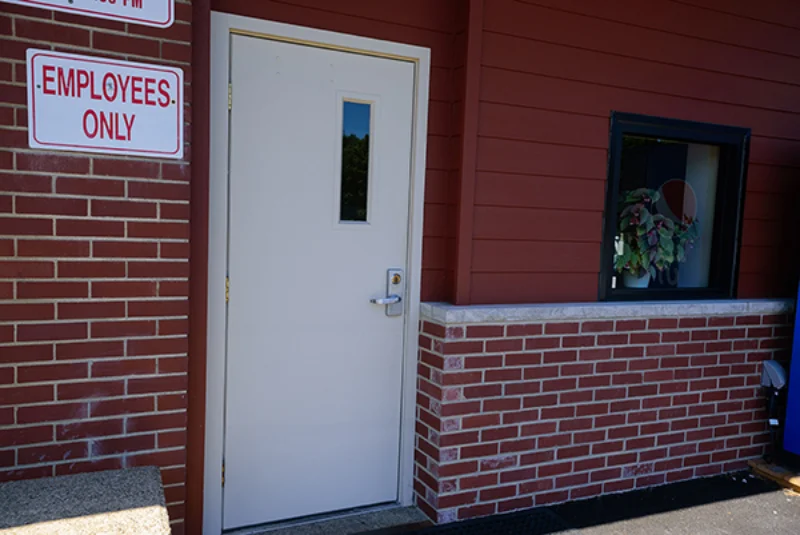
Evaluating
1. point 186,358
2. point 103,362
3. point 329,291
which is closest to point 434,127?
point 329,291

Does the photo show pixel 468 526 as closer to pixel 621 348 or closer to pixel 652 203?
pixel 621 348

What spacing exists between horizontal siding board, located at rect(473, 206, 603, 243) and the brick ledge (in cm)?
36

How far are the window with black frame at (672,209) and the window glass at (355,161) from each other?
139 centimetres

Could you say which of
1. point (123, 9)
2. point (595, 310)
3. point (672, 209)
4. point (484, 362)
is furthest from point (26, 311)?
point (672, 209)

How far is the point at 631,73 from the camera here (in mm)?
3436

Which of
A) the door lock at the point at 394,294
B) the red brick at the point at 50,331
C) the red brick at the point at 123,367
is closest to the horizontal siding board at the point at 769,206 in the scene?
the door lock at the point at 394,294

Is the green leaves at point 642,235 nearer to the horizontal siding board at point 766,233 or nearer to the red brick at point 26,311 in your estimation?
the horizontal siding board at point 766,233

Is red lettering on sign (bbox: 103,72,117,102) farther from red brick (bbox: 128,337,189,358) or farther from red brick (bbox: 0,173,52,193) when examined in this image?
red brick (bbox: 128,337,189,358)

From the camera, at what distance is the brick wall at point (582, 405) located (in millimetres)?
3062

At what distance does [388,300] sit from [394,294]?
0.06 m

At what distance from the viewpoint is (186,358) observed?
2498 millimetres

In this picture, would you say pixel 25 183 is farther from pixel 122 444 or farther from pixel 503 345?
pixel 503 345

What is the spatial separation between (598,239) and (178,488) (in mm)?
2455

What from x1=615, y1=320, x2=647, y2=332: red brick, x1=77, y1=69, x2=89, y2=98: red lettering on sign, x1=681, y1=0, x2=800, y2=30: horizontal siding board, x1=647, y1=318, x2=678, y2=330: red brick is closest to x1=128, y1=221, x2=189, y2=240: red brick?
x1=77, y1=69, x2=89, y2=98: red lettering on sign
